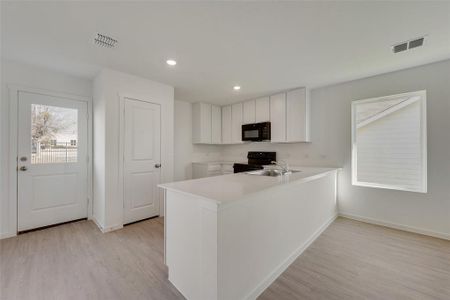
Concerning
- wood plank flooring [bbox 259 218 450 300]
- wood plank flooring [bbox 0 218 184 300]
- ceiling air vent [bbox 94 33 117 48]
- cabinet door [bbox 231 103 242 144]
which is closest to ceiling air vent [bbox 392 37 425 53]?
wood plank flooring [bbox 259 218 450 300]

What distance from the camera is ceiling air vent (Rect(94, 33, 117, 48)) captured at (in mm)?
1977

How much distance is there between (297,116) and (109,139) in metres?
3.33

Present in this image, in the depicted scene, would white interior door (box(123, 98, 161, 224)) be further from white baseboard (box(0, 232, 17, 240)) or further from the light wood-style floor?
white baseboard (box(0, 232, 17, 240))

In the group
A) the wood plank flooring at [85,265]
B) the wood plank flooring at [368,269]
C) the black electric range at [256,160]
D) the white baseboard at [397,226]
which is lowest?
the wood plank flooring at [368,269]

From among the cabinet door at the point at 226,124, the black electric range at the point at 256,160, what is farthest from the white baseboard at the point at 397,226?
the cabinet door at the point at 226,124

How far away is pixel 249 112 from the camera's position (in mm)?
4457

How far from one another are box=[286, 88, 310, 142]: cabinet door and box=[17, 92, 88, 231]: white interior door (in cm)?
375

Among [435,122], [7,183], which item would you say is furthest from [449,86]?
[7,183]

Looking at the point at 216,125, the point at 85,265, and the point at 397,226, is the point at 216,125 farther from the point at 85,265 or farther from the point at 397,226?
the point at 397,226

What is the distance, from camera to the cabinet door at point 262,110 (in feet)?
13.5

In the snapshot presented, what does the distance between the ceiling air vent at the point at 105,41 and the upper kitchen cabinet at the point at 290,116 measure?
3.01 metres

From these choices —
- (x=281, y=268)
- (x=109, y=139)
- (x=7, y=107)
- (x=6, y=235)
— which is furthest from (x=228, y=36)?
(x=6, y=235)

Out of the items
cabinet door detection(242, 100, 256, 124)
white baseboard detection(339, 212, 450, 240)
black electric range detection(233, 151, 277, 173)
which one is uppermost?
cabinet door detection(242, 100, 256, 124)

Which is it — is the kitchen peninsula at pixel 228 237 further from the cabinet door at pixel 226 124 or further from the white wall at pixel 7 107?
the cabinet door at pixel 226 124
